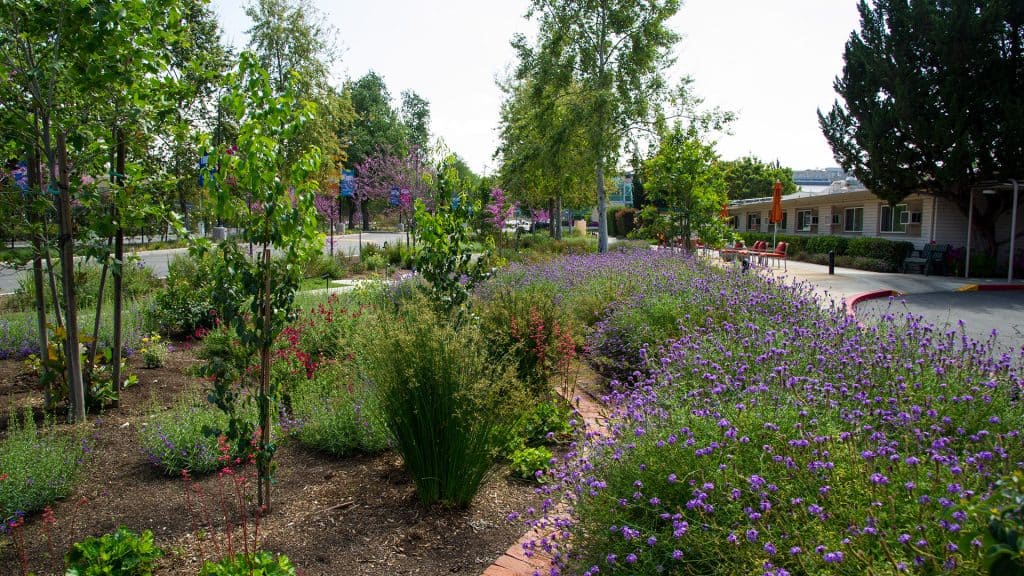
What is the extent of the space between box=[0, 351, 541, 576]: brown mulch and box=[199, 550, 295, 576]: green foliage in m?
0.29

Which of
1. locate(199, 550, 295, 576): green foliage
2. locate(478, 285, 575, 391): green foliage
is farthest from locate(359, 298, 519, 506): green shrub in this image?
locate(478, 285, 575, 391): green foliage

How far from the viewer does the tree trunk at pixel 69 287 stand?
4188mm

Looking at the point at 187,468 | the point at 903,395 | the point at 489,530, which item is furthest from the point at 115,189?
the point at 903,395

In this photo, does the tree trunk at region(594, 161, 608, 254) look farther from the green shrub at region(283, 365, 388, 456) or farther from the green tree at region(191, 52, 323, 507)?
the green tree at region(191, 52, 323, 507)

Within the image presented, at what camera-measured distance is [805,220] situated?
31406 millimetres

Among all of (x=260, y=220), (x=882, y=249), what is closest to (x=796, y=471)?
(x=260, y=220)

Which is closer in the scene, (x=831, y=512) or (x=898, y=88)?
(x=831, y=512)

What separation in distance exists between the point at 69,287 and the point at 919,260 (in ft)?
75.1

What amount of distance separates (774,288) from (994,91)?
16.2 meters

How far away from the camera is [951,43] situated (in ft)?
57.4

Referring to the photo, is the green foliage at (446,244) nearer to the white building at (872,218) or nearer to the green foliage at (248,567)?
the green foliage at (248,567)

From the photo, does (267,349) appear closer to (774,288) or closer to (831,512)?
(831,512)

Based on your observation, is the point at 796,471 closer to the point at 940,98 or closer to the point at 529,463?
the point at 529,463

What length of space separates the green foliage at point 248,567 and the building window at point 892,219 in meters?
25.8
